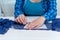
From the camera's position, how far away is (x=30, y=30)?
972 millimetres

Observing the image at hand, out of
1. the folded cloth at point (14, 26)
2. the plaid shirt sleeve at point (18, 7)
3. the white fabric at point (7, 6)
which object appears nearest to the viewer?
the folded cloth at point (14, 26)

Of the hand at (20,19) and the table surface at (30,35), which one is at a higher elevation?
the hand at (20,19)

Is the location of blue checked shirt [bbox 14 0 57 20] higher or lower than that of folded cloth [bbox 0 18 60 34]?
higher

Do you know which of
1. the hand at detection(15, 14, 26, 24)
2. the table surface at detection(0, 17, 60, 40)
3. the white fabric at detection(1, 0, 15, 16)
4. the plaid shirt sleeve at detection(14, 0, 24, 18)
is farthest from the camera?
the white fabric at detection(1, 0, 15, 16)

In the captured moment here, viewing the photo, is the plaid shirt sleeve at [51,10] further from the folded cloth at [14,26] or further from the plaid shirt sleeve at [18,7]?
the plaid shirt sleeve at [18,7]

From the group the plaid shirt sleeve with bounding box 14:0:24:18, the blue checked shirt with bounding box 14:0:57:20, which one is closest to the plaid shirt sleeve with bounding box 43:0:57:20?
the blue checked shirt with bounding box 14:0:57:20

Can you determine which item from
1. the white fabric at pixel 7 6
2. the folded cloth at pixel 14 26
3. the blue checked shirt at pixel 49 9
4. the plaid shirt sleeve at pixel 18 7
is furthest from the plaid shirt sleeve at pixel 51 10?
the white fabric at pixel 7 6

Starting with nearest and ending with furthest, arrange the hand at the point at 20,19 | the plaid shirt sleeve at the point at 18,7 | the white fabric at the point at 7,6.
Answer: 1. the hand at the point at 20,19
2. the plaid shirt sleeve at the point at 18,7
3. the white fabric at the point at 7,6

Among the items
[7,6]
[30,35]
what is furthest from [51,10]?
[7,6]

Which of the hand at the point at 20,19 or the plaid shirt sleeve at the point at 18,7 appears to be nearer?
the hand at the point at 20,19

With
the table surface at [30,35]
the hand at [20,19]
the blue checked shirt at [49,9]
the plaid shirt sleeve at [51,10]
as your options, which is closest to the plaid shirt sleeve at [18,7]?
the blue checked shirt at [49,9]

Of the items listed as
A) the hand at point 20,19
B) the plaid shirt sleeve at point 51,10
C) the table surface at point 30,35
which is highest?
the plaid shirt sleeve at point 51,10

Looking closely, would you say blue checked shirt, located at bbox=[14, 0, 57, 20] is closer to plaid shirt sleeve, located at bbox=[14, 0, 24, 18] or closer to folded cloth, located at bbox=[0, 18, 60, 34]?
plaid shirt sleeve, located at bbox=[14, 0, 24, 18]

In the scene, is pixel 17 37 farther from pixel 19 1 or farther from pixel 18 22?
→ pixel 19 1
